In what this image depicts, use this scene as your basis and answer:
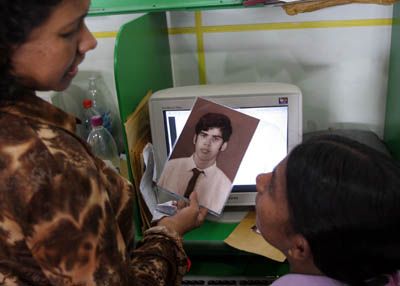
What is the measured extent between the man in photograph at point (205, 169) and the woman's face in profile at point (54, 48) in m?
0.69

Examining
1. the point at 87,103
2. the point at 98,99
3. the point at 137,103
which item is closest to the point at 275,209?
the point at 137,103

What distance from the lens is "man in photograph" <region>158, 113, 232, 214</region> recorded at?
1.39 m

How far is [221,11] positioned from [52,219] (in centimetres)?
128

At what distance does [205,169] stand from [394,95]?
0.74m

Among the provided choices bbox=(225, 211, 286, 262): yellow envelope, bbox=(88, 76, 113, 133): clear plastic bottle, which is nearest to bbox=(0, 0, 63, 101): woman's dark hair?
bbox=(225, 211, 286, 262): yellow envelope

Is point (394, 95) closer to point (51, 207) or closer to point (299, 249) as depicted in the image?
point (299, 249)

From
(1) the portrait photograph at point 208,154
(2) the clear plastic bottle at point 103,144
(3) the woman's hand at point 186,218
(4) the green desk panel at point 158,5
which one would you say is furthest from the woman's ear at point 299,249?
(2) the clear plastic bottle at point 103,144

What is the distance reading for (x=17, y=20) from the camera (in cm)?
63

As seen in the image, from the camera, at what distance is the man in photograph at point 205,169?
1386 mm

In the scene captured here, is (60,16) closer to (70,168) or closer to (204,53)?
(70,168)

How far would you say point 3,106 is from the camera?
0.70m

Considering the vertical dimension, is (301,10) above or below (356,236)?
above

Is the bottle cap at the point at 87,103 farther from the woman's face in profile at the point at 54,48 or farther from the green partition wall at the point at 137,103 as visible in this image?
the woman's face in profile at the point at 54,48

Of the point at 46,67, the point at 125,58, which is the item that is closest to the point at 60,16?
the point at 46,67
